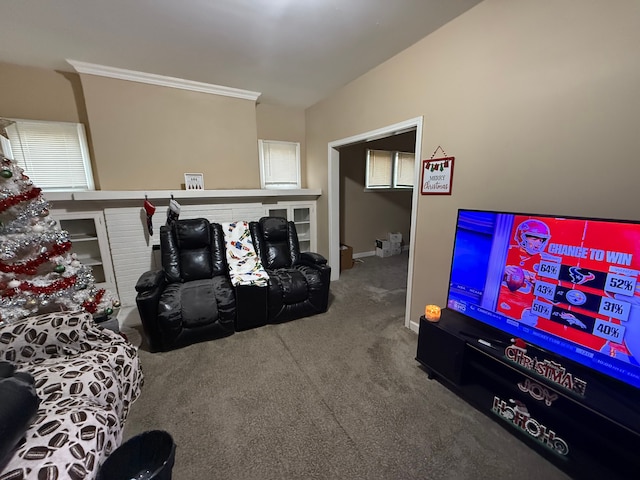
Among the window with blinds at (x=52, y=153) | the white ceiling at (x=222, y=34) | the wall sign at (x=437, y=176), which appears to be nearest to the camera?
the white ceiling at (x=222, y=34)

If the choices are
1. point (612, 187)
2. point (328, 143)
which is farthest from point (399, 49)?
point (612, 187)

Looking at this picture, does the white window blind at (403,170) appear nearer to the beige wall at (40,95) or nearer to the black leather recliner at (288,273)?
the black leather recliner at (288,273)

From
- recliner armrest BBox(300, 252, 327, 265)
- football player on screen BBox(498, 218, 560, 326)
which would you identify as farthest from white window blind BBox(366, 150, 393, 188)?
football player on screen BBox(498, 218, 560, 326)

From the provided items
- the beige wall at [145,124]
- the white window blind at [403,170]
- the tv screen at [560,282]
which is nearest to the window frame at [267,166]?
the beige wall at [145,124]

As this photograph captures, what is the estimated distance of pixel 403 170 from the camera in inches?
208

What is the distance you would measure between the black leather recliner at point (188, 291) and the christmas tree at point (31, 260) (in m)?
0.53

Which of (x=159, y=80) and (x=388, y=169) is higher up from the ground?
(x=159, y=80)

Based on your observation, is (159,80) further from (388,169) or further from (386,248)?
(386,248)

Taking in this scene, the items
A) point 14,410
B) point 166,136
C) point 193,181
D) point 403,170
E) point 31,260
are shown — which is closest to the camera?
point 14,410

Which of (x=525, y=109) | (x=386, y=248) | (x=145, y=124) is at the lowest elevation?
(x=386, y=248)

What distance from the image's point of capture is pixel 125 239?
2951 mm

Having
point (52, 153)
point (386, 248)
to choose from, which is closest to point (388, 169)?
point (386, 248)

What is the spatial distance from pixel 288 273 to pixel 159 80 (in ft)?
8.63

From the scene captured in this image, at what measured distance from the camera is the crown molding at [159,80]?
2.63 metres
